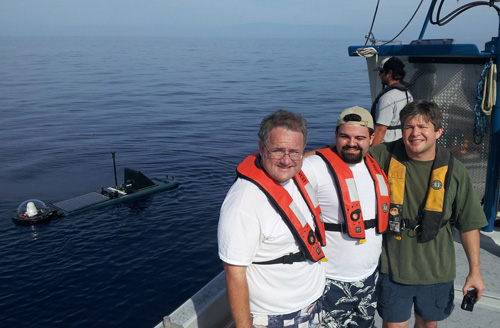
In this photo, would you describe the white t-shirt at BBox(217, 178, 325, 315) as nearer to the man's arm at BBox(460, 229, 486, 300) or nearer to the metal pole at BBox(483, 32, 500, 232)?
the man's arm at BBox(460, 229, 486, 300)

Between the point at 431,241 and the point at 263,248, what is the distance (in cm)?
155

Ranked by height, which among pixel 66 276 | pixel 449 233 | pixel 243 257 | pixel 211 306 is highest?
pixel 243 257

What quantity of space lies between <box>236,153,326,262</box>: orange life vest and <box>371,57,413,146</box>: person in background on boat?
293 cm

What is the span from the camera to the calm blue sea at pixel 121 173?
1254 centimetres

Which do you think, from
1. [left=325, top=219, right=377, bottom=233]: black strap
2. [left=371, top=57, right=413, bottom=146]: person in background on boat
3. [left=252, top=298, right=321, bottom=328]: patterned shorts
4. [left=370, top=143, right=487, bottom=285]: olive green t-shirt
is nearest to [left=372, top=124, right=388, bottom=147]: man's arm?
[left=371, top=57, right=413, bottom=146]: person in background on boat

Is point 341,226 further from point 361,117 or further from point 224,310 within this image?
point 224,310

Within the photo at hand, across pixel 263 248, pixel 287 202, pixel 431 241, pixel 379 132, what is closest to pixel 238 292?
pixel 263 248

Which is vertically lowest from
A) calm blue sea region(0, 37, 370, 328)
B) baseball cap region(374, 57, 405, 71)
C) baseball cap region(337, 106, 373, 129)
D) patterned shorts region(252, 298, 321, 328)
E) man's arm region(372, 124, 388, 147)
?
calm blue sea region(0, 37, 370, 328)

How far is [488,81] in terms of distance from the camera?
5.82 meters

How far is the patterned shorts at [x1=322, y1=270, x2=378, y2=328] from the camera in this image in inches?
127

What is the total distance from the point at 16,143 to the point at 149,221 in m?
21.2

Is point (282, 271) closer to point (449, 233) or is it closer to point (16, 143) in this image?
point (449, 233)

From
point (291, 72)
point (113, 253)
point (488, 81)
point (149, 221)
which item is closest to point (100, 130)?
point (149, 221)

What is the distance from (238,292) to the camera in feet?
8.09
